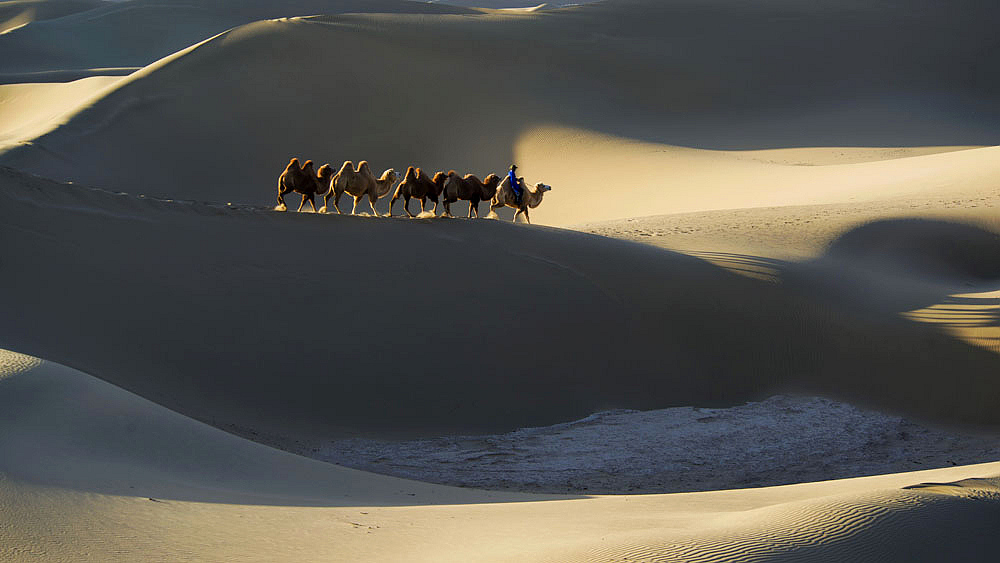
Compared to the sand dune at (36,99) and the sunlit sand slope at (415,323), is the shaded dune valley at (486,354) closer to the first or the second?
the sunlit sand slope at (415,323)

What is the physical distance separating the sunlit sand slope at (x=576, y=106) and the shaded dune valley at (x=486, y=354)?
0.24m

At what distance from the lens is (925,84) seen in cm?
3906

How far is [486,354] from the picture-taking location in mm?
12062

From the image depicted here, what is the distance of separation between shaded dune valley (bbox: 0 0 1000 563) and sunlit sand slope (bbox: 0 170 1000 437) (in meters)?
0.04

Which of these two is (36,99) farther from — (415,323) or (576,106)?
(415,323)

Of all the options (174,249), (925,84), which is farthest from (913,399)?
(925,84)

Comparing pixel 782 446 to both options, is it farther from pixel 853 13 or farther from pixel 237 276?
pixel 853 13

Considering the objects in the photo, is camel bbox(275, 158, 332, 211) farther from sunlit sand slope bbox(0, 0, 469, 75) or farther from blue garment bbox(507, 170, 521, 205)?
sunlit sand slope bbox(0, 0, 469, 75)

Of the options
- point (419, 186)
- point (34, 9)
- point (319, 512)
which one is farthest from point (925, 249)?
point (34, 9)

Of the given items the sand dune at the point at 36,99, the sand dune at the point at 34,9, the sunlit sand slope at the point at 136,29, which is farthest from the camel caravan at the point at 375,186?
the sand dune at the point at 34,9

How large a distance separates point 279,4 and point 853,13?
42.6 m

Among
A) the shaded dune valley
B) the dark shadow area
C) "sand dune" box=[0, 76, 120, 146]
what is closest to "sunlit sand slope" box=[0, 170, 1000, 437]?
the shaded dune valley

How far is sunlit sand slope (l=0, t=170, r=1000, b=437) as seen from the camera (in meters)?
10.9

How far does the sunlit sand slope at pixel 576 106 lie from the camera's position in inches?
1040
